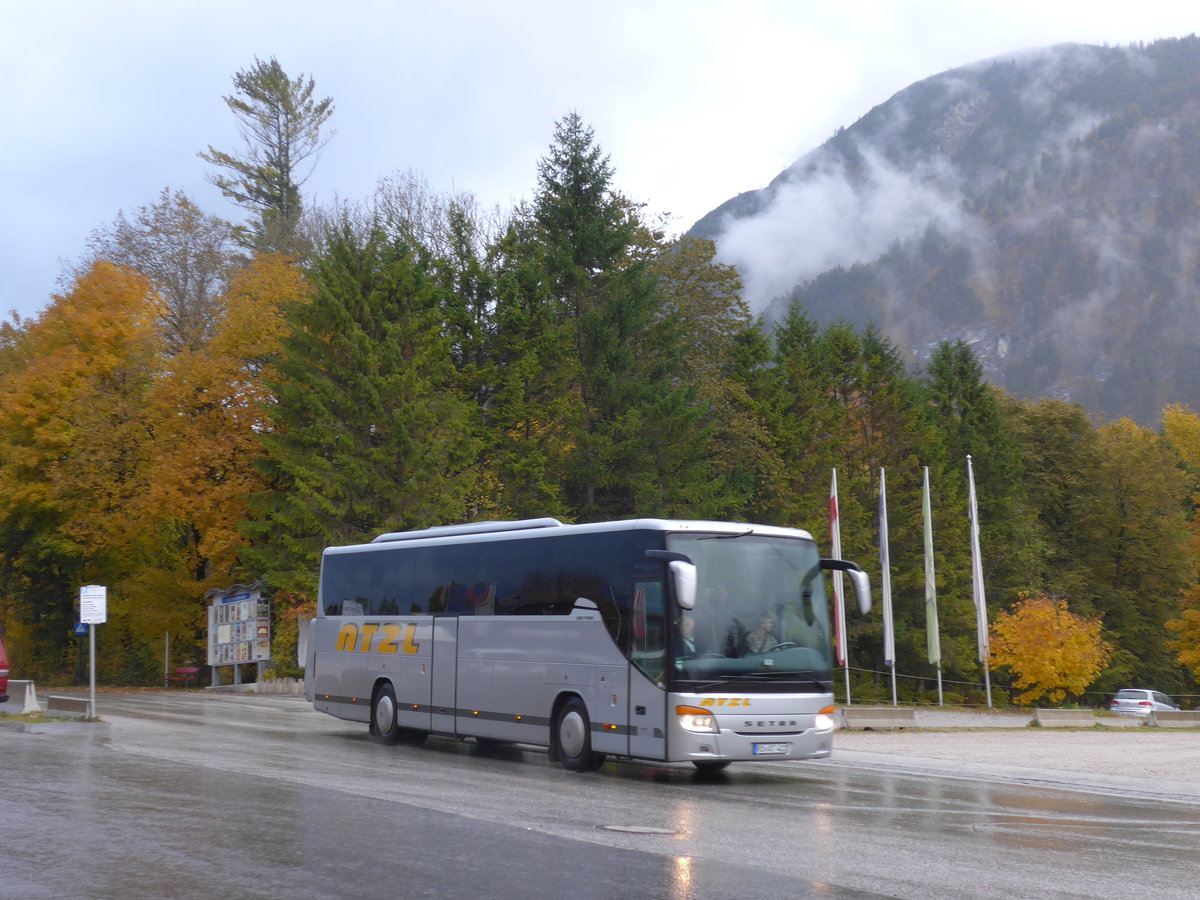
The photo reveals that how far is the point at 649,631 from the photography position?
1547 cm

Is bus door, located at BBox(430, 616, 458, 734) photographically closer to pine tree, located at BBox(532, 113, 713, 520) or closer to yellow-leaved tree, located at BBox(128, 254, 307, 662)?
yellow-leaved tree, located at BBox(128, 254, 307, 662)

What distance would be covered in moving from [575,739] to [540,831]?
239 inches

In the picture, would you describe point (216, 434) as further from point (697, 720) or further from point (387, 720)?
point (697, 720)

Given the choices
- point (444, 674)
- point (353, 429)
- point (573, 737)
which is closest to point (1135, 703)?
point (353, 429)

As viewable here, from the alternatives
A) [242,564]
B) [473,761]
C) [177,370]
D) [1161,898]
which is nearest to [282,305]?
[177,370]

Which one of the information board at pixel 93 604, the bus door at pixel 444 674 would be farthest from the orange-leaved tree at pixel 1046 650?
the information board at pixel 93 604

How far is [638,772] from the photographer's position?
16984 mm

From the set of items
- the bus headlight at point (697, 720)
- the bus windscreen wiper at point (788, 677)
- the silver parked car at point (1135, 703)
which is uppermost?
the bus windscreen wiper at point (788, 677)

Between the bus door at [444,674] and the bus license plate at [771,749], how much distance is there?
18.0ft

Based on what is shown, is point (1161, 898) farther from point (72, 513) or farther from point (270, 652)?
point (72, 513)

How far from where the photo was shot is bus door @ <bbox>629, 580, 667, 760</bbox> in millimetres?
15094

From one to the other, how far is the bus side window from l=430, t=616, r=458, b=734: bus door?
14.2ft

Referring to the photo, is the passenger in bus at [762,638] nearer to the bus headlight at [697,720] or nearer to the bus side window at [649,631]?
the bus headlight at [697,720]

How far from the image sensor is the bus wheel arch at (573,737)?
53.4ft
